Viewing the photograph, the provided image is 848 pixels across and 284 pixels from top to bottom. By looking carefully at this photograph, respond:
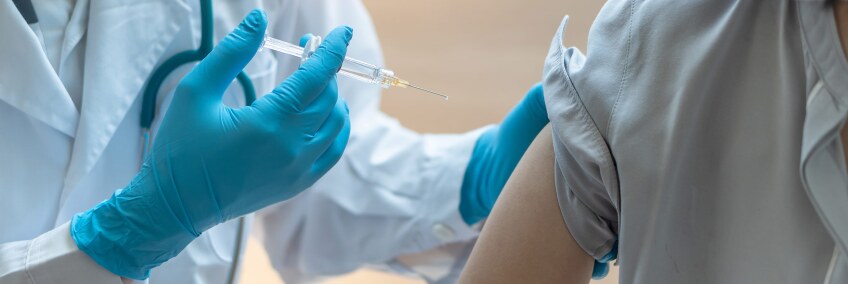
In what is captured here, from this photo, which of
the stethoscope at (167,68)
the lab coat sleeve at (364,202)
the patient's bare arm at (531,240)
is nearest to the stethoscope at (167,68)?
the stethoscope at (167,68)

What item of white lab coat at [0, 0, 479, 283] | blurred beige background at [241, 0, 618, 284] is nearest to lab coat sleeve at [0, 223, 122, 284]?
white lab coat at [0, 0, 479, 283]

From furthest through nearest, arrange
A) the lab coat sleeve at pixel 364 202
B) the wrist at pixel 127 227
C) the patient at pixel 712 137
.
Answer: the lab coat sleeve at pixel 364 202 → the wrist at pixel 127 227 → the patient at pixel 712 137

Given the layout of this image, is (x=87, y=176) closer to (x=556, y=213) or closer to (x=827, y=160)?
(x=556, y=213)

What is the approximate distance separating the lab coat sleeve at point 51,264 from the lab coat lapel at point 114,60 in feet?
0.35

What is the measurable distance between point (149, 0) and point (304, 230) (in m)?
0.52

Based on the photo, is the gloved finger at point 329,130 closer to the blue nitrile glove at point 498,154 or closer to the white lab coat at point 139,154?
the white lab coat at point 139,154

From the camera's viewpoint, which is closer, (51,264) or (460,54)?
(51,264)

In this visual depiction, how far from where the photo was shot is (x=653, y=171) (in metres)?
0.77

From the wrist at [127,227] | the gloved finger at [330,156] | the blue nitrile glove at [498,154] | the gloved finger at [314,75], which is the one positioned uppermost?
the gloved finger at [314,75]

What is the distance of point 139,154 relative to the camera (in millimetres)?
1114

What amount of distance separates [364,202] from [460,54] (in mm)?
723

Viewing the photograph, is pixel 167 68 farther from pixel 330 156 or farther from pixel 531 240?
pixel 531 240

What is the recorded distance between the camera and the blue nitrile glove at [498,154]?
1278 mm

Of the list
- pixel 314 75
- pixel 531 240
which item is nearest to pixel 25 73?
pixel 314 75
